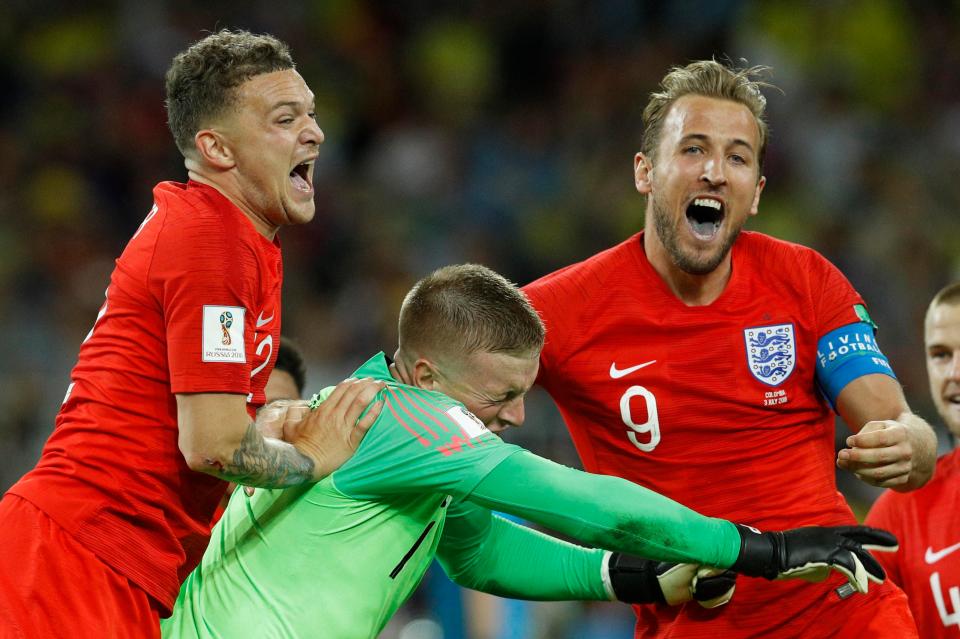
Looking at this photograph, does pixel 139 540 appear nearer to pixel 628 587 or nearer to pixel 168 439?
pixel 168 439

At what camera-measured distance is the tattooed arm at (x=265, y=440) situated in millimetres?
3080

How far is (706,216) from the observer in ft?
13.7

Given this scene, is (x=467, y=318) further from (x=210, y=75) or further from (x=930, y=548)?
(x=930, y=548)

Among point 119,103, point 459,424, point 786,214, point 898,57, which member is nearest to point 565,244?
point 786,214

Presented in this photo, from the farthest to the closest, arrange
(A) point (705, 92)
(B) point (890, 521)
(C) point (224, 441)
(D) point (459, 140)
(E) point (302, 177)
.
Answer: (D) point (459, 140) → (B) point (890, 521) → (A) point (705, 92) → (E) point (302, 177) → (C) point (224, 441)

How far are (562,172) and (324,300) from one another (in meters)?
2.26

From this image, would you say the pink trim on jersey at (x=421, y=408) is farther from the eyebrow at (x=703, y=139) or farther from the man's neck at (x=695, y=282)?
the eyebrow at (x=703, y=139)

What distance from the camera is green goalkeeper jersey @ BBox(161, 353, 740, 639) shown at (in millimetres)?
3125

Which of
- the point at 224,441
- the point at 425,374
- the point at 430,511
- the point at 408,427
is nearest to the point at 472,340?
the point at 425,374

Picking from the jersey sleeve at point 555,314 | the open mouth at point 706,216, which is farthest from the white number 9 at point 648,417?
the open mouth at point 706,216

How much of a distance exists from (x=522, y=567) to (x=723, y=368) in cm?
89

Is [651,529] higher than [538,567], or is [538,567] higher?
[651,529]

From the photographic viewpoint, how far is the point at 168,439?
128 inches

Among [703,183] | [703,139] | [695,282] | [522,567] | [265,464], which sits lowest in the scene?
[522,567]
